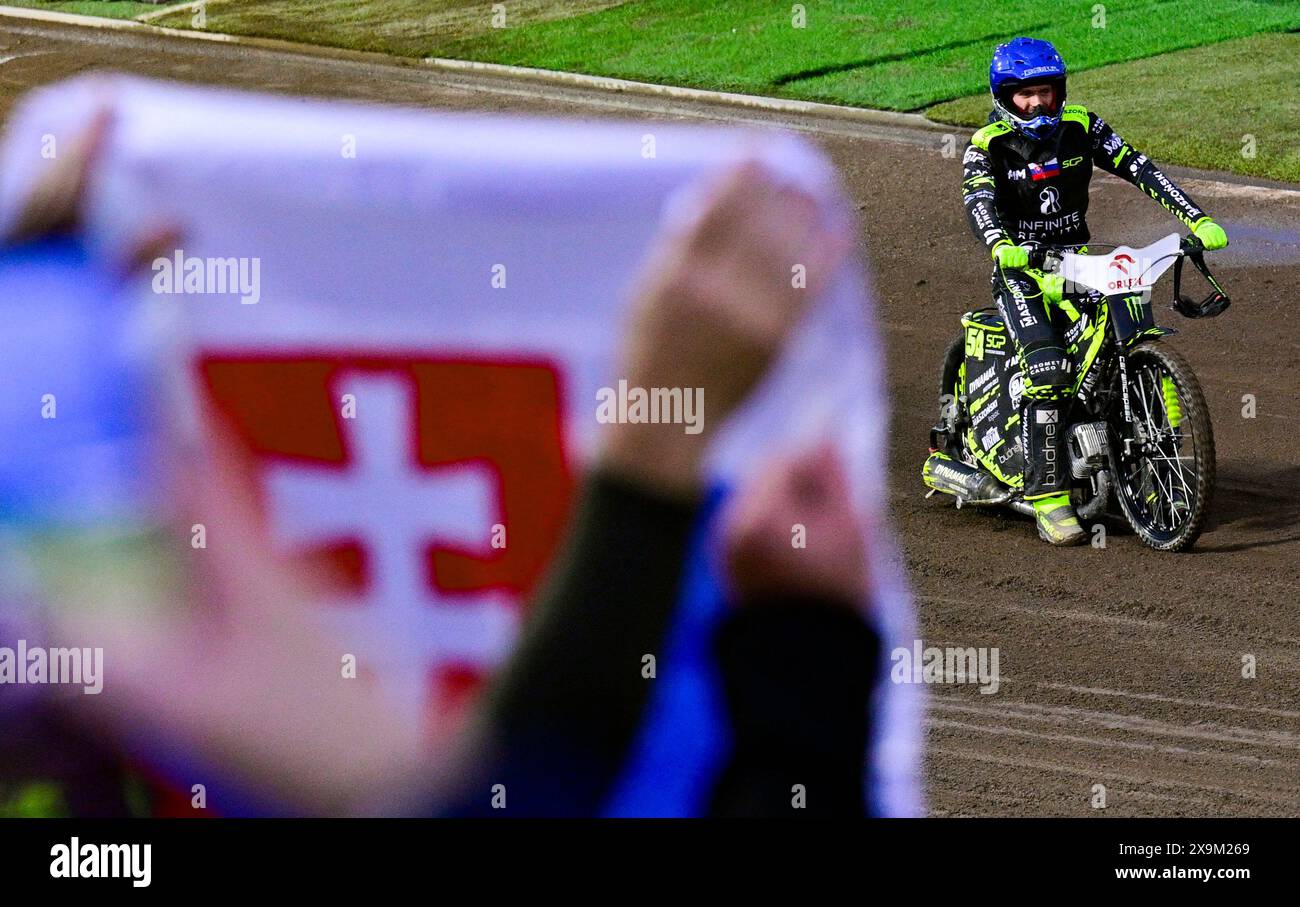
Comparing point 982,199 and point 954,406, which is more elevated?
point 982,199

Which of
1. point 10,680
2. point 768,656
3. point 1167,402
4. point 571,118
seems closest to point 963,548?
point 1167,402

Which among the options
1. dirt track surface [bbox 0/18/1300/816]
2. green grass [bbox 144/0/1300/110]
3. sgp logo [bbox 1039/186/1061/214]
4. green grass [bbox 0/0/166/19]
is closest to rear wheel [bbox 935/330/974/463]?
dirt track surface [bbox 0/18/1300/816]

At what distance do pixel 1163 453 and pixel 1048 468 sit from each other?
497mm

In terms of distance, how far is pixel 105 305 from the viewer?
296 centimetres

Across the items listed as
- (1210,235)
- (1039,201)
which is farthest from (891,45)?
(1210,235)

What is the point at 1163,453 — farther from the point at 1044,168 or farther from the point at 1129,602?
the point at 1044,168

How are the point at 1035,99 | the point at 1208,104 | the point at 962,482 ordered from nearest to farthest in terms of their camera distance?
the point at 1035,99, the point at 962,482, the point at 1208,104

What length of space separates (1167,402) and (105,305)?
4.83 metres

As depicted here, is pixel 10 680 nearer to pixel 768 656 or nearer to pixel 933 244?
pixel 768 656

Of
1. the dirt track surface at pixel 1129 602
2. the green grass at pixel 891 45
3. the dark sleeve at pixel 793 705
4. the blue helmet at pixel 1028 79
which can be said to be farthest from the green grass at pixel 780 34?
the dark sleeve at pixel 793 705

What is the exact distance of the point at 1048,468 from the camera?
729 centimetres

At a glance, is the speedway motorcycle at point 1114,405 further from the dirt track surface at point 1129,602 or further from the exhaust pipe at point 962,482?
the dirt track surface at point 1129,602

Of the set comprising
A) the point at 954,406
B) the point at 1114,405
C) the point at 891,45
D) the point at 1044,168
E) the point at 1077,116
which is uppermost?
the point at 891,45

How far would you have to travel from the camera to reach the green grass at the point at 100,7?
19.0 m
